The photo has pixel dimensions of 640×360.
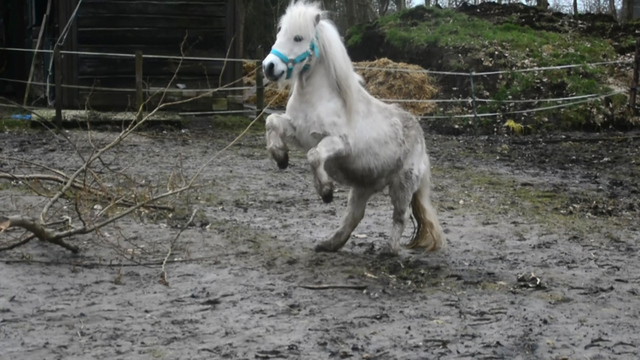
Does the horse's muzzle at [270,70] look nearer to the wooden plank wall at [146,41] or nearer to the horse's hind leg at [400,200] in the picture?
the horse's hind leg at [400,200]

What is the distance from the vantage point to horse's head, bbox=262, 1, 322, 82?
20.0 feet

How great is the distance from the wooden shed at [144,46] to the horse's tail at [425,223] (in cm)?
899

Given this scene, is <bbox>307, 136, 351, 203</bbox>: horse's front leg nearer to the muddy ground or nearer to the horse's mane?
the horse's mane

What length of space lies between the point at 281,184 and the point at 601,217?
3463 millimetres

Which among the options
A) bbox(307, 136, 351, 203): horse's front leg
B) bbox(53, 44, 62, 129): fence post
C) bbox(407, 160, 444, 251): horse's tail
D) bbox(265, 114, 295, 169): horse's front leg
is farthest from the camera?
bbox(53, 44, 62, 129): fence post

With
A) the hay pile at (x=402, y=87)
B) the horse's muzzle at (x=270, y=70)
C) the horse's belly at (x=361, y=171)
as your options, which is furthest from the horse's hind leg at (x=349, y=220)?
the hay pile at (x=402, y=87)

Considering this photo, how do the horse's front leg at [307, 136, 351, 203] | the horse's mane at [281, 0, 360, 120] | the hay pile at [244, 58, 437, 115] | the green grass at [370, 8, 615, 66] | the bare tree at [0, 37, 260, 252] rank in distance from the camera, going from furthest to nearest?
the green grass at [370, 8, 615, 66] < the hay pile at [244, 58, 437, 115] < the horse's mane at [281, 0, 360, 120] < the bare tree at [0, 37, 260, 252] < the horse's front leg at [307, 136, 351, 203]

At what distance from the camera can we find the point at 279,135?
19.9ft

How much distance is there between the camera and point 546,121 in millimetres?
15859

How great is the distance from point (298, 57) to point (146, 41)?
10317 millimetres

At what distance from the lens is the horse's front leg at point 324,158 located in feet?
18.9

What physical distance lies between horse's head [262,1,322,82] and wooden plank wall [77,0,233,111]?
9.33m

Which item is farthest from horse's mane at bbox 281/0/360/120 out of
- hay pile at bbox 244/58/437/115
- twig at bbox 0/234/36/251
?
hay pile at bbox 244/58/437/115

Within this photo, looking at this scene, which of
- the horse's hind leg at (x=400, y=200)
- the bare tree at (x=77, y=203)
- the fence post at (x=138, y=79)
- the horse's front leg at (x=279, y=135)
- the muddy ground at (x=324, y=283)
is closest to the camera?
the muddy ground at (x=324, y=283)
